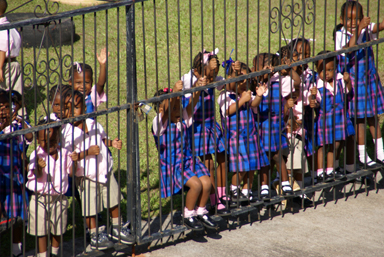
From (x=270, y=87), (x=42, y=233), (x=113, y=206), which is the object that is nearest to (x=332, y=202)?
(x=270, y=87)

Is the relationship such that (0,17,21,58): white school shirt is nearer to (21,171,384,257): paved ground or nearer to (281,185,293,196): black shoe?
(21,171,384,257): paved ground

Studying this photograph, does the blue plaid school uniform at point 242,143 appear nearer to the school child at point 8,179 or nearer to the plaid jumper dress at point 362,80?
the plaid jumper dress at point 362,80

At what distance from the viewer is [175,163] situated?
4332mm

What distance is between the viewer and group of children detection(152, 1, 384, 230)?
429 cm

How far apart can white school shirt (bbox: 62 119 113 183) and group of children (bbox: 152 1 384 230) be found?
1.48 ft

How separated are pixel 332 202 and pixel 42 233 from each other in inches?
114

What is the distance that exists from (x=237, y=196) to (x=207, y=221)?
1.29 feet

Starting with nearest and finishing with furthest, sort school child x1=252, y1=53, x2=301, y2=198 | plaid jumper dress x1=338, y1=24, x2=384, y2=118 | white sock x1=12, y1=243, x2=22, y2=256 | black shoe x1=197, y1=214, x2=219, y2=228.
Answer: white sock x1=12, y1=243, x2=22, y2=256 → black shoe x1=197, y1=214, x2=219, y2=228 → school child x1=252, y1=53, x2=301, y2=198 → plaid jumper dress x1=338, y1=24, x2=384, y2=118

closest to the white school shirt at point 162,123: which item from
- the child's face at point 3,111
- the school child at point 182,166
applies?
the school child at point 182,166

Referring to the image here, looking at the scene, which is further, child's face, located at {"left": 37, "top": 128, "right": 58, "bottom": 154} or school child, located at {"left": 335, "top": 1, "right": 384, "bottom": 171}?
school child, located at {"left": 335, "top": 1, "right": 384, "bottom": 171}

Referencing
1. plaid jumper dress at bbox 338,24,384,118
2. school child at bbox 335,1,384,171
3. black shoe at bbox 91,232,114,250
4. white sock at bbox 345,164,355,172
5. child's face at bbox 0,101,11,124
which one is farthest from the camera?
white sock at bbox 345,164,355,172

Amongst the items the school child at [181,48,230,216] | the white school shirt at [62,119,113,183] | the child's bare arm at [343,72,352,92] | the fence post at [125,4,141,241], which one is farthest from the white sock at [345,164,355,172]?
the white school shirt at [62,119,113,183]

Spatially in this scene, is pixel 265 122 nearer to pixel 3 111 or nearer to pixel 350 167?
pixel 350 167

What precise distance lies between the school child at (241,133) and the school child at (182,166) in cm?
37
